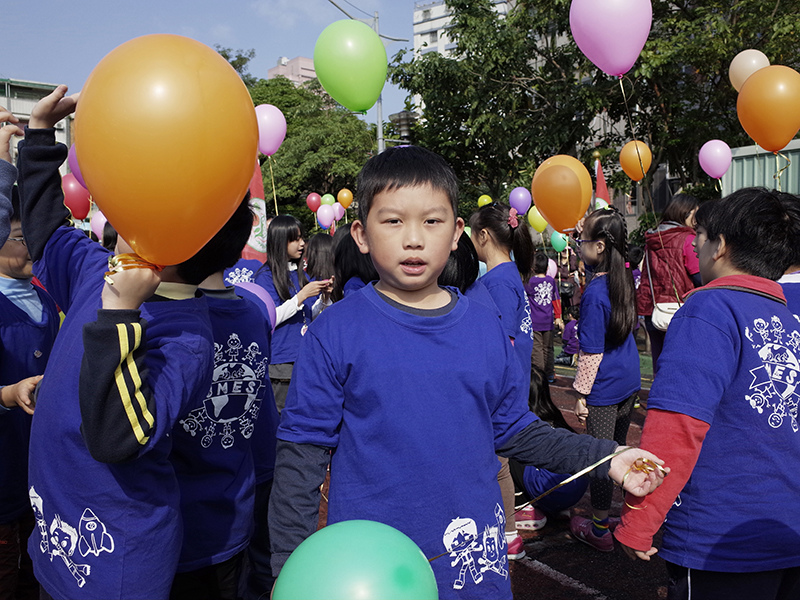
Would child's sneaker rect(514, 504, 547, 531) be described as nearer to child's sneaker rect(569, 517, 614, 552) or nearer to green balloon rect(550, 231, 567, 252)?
child's sneaker rect(569, 517, 614, 552)

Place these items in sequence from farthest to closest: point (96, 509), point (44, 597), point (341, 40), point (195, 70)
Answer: point (341, 40), point (44, 597), point (96, 509), point (195, 70)

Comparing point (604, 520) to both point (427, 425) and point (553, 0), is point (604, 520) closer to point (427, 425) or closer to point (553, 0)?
point (427, 425)

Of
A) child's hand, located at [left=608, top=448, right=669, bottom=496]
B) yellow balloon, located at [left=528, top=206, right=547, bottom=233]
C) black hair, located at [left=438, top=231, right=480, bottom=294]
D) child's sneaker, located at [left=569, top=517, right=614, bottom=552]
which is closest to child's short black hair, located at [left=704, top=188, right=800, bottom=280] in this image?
child's hand, located at [left=608, top=448, right=669, bottom=496]

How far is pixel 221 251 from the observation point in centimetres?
202

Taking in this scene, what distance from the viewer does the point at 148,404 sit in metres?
1.44

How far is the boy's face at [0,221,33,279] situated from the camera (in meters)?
2.59

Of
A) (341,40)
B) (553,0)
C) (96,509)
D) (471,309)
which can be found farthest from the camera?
(553,0)

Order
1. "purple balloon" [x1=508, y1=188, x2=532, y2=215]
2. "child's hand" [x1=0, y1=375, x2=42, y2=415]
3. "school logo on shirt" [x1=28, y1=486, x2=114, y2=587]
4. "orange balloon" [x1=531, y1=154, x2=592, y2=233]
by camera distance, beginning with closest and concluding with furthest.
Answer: "school logo on shirt" [x1=28, y1=486, x2=114, y2=587]
"child's hand" [x1=0, y1=375, x2=42, y2=415]
"orange balloon" [x1=531, y1=154, x2=592, y2=233]
"purple balloon" [x1=508, y1=188, x2=532, y2=215]

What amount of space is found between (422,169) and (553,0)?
14626mm

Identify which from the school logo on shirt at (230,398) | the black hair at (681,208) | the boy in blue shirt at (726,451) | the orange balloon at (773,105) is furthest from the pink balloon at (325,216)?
the boy in blue shirt at (726,451)

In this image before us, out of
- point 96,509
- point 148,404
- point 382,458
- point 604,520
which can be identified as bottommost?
point 604,520

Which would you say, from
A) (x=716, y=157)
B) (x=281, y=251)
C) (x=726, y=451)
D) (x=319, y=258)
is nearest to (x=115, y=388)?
(x=726, y=451)

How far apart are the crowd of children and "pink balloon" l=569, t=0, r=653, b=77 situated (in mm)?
2900

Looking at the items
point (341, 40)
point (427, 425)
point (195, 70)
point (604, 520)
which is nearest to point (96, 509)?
point (427, 425)
